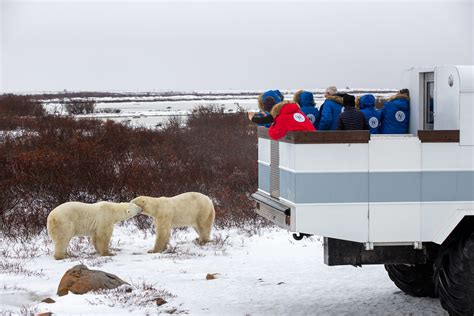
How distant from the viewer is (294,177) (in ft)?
17.6

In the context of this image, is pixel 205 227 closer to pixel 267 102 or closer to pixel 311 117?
pixel 311 117

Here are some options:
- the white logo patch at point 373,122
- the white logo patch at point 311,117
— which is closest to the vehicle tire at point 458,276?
the white logo patch at point 373,122

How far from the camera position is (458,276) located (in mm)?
5375

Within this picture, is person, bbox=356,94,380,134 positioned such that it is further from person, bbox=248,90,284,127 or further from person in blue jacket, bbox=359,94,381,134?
person, bbox=248,90,284,127

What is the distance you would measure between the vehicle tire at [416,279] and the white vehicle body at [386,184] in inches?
58.0

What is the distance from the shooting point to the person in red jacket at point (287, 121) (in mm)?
5699

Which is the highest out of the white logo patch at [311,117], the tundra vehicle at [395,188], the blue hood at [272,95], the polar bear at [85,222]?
the blue hood at [272,95]

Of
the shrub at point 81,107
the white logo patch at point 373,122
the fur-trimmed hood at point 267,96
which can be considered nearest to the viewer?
the fur-trimmed hood at point 267,96

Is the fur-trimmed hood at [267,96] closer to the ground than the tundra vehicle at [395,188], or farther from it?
farther from it

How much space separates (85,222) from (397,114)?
4159 millimetres

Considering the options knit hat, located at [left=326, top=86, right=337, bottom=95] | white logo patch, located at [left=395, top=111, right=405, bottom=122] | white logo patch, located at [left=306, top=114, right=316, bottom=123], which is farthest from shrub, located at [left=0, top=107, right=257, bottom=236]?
white logo patch, located at [left=395, top=111, right=405, bottom=122]

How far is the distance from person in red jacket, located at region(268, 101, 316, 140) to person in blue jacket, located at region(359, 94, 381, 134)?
4.68ft

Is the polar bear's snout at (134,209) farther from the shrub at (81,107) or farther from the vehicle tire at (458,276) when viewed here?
the shrub at (81,107)

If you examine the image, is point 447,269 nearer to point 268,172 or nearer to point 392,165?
point 392,165
